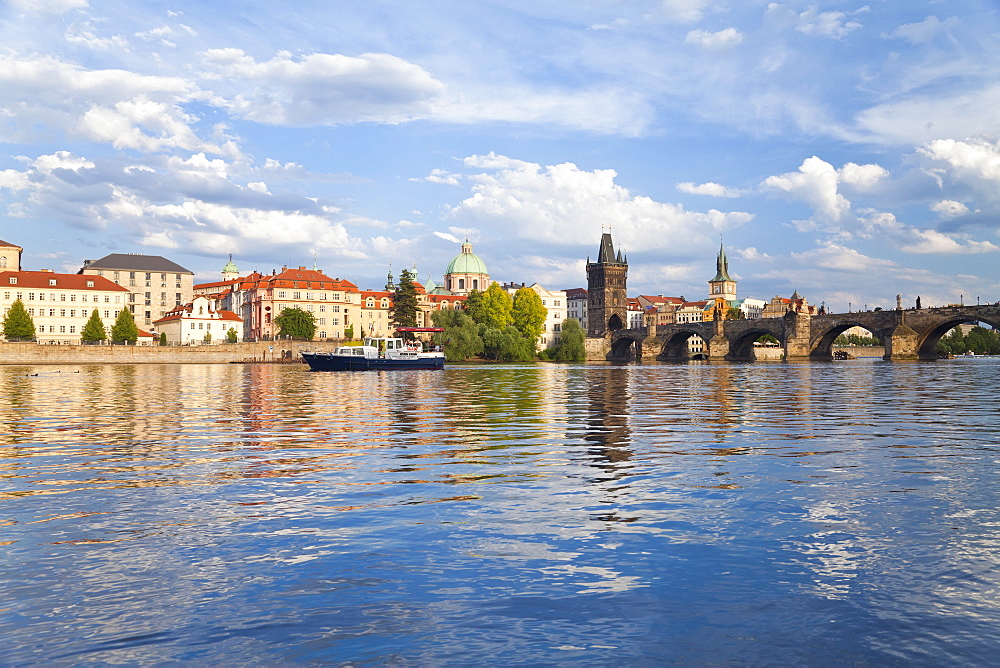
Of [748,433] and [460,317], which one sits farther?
[460,317]

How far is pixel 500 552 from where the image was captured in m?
8.22

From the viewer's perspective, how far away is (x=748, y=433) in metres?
20.1

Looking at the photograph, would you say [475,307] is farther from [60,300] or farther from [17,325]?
[60,300]

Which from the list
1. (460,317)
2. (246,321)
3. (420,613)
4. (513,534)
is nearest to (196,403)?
(513,534)

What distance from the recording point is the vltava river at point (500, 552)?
588 cm

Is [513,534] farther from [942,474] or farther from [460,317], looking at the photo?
[460,317]

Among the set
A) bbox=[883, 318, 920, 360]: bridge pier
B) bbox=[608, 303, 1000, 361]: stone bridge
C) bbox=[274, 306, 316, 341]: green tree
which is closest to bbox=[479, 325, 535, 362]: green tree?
bbox=[274, 306, 316, 341]: green tree

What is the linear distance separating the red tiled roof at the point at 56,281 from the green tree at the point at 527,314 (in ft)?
221

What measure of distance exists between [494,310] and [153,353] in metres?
52.2

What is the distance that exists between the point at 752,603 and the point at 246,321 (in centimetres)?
16933

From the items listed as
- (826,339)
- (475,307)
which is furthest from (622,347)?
(826,339)

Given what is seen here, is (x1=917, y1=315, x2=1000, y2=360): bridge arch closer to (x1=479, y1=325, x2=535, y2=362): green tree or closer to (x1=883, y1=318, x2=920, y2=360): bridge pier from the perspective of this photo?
(x1=883, y1=318, x2=920, y2=360): bridge pier

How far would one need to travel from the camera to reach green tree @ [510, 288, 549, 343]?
138125 millimetres

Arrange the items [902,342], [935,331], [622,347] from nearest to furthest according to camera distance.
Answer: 1. [935,331]
2. [902,342]
3. [622,347]
